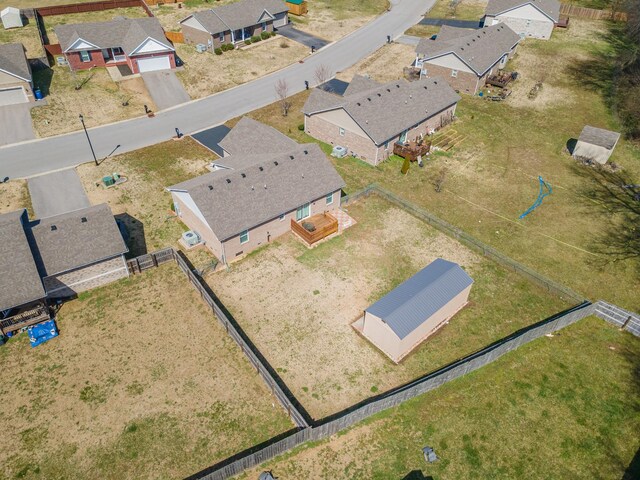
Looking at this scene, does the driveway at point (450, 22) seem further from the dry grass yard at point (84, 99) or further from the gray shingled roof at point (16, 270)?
the gray shingled roof at point (16, 270)

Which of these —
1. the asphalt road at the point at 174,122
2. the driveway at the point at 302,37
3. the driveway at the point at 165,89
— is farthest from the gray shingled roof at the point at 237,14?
the asphalt road at the point at 174,122

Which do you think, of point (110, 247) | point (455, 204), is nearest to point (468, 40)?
point (455, 204)

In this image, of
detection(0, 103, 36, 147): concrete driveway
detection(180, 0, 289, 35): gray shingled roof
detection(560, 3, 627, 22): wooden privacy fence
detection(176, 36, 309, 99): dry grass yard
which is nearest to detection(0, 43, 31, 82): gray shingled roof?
detection(0, 103, 36, 147): concrete driveway

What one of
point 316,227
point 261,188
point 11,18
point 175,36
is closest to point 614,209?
point 316,227

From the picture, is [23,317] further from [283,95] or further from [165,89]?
[283,95]

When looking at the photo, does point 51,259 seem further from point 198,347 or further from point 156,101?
point 156,101

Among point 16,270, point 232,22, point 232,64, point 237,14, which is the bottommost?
point 16,270
